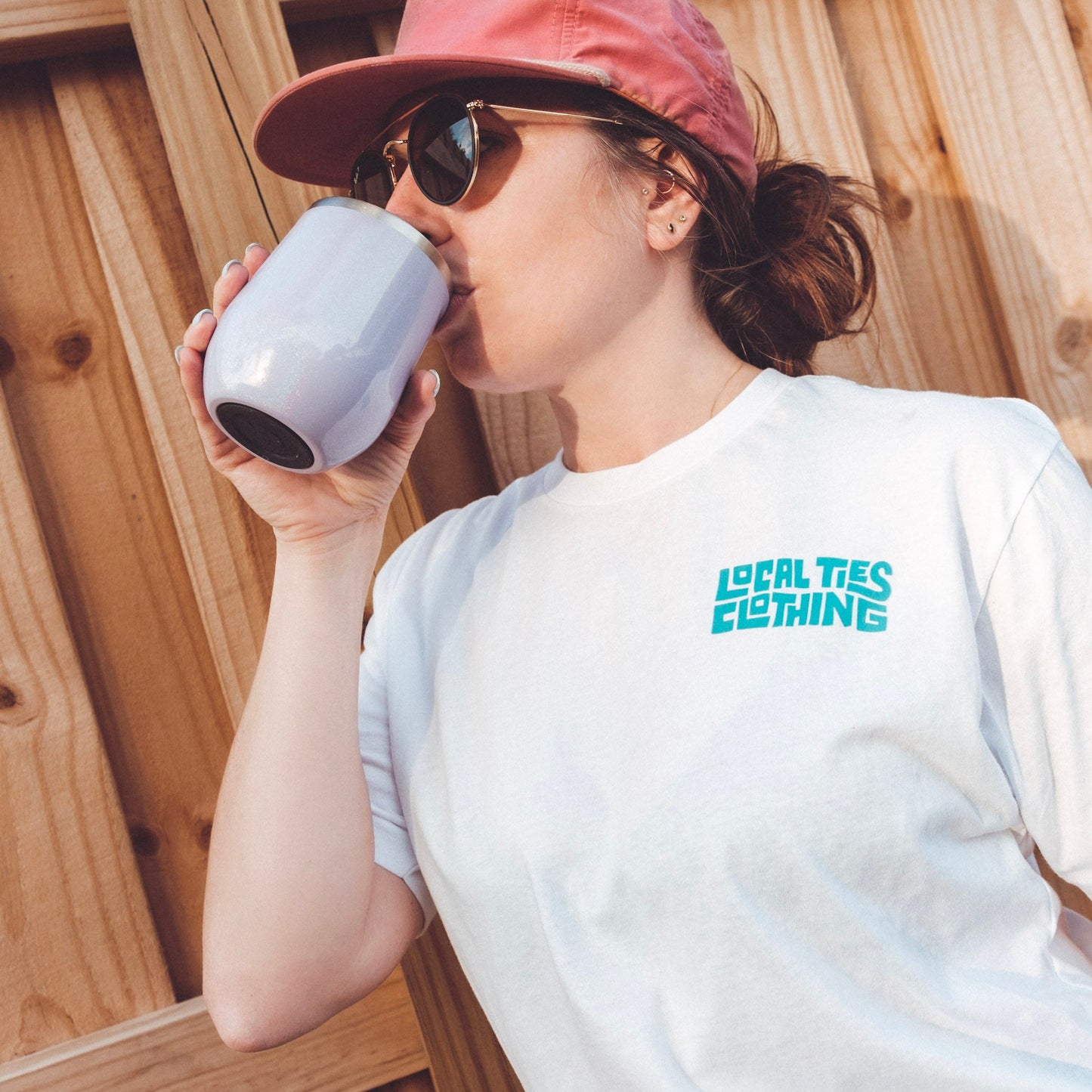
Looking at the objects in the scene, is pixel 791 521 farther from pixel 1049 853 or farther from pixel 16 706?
pixel 16 706

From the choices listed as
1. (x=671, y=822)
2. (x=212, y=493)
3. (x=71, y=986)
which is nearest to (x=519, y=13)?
(x=212, y=493)

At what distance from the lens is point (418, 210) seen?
112 centimetres

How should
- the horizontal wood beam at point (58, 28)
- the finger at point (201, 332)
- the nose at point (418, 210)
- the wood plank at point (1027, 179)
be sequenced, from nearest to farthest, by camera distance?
the finger at point (201, 332) → the nose at point (418, 210) → the horizontal wood beam at point (58, 28) → the wood plank at point (1027, 179)

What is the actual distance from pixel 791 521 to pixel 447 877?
53 centimetres

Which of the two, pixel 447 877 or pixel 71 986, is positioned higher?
pixel 447 877

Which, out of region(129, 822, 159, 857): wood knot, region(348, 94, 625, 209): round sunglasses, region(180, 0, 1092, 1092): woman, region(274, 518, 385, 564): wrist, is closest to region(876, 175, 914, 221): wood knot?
region(180, 0, 1092, 1092): woman

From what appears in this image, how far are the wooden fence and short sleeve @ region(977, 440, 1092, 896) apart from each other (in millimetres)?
760

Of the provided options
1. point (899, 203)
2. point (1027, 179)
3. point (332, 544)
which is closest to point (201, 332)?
point (332, 544)

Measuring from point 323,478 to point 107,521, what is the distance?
16.3 inches

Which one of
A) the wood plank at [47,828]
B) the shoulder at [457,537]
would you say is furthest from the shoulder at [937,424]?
the wood plank at [47,828]

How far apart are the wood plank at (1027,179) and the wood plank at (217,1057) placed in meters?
1.37

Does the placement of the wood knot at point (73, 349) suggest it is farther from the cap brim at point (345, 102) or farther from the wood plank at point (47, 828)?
the cap brim at point (345, 102)

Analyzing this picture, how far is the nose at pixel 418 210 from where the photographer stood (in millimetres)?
1091

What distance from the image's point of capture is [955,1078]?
93 cm
